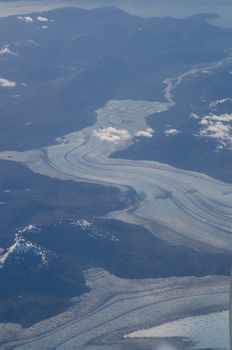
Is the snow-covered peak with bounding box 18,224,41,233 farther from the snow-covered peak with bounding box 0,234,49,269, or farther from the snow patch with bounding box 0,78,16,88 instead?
the snow patch with bounding box 0,78,16,88

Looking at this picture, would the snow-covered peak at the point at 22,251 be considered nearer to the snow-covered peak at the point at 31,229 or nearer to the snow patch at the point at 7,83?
the snow-covered peak at the point at 31,229

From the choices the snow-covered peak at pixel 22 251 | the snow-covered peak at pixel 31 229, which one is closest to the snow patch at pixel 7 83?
the snow-covered peak at pixel 31 229

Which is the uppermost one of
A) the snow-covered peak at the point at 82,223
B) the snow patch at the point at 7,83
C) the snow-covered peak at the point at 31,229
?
the snow patch at the point at 7,83

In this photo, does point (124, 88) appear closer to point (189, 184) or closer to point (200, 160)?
point (200, 160)

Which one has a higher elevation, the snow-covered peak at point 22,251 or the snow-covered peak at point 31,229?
the snow-covered peak at point 31,229

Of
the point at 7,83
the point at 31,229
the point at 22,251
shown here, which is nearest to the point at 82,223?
the point at 31,229

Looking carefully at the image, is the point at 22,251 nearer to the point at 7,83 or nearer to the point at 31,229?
the point at 31,229

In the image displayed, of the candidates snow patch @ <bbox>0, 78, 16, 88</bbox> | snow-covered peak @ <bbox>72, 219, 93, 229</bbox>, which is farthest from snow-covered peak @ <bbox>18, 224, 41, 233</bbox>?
snow patch @ <bbox>0, 78, 16, 88</bbox>

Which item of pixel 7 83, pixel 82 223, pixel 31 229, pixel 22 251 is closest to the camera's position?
pixel 22 251

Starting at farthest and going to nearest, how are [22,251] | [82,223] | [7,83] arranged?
[7,83]
[82,223]
[22,251]

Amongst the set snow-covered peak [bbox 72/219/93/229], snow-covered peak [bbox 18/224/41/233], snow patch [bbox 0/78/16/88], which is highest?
snow patch [bbox 0/78/16/88]

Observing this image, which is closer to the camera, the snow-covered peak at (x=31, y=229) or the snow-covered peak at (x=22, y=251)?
the snow-covered peak at (x=22, y=251)
